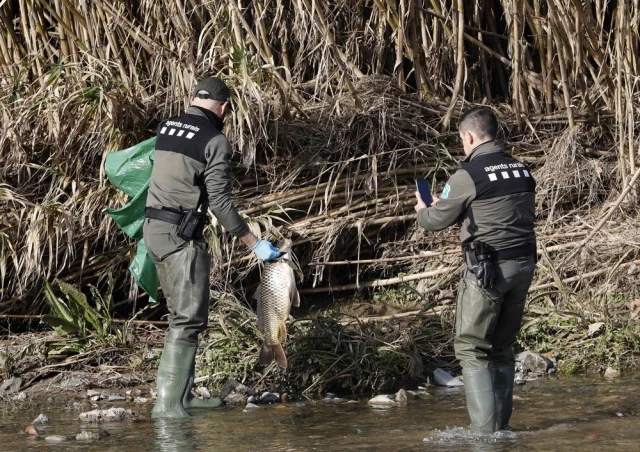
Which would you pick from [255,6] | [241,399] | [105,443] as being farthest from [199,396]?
[255,6]

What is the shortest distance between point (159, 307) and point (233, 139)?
1375 millimetres

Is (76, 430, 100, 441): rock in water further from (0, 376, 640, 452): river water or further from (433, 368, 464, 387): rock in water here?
(433, 368, 464, 387): rock in water

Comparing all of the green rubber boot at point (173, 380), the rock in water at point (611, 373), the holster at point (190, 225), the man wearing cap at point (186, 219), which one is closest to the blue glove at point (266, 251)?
the man wearing cap at point (186, 219)

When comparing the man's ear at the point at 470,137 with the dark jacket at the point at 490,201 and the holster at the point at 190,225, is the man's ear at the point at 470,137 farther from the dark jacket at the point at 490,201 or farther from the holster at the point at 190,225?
the holster at the point at 190,225

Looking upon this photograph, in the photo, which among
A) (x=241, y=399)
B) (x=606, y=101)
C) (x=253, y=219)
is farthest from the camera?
(x=606, y=101)

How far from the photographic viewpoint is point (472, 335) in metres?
5.22

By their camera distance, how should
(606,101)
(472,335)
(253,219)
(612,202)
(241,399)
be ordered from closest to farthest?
(472,335) < (241,399) < (253,219) < (612,202) < (606,101)

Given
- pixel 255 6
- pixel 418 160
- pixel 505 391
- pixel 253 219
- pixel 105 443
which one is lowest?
pixel 105 443

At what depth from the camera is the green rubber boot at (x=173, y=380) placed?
607cm

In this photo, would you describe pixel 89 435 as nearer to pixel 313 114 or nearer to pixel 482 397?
pixel 482 397

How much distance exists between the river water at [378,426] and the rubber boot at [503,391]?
9 cm

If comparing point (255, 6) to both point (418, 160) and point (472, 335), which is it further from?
point (472, 335)

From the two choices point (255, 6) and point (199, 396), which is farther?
point (255, 6)

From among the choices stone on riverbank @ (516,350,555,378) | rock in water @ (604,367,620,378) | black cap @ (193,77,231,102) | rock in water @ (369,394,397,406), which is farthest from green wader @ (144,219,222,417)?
rock in water @ (604,367,620,378)
